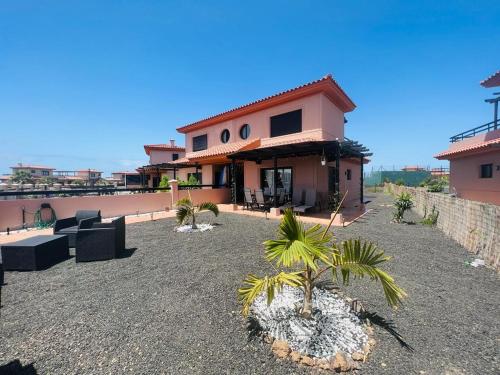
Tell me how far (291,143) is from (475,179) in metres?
12.8

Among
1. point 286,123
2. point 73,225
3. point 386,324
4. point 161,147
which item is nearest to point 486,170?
point 286,123

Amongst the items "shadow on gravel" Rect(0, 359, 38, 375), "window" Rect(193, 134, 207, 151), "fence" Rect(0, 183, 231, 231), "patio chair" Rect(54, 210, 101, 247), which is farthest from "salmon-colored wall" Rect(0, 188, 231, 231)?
"shadow on gravel" Rect(0, 359, 38, 375)

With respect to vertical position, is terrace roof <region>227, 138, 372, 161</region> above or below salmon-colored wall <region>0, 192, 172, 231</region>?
above

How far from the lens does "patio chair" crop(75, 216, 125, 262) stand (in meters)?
5.03

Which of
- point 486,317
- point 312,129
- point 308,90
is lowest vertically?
point 486,317

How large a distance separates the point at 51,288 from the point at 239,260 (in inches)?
137

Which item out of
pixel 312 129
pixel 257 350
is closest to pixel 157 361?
pixel 257 350

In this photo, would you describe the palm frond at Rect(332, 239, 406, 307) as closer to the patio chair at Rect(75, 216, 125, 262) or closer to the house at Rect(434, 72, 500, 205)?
the patio chair at Rect(75, 216, 125, 262)

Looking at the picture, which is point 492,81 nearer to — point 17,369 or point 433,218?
point 433,218

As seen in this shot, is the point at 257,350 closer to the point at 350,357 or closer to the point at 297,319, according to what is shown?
the point at 297,319

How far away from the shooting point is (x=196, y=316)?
2.98 m

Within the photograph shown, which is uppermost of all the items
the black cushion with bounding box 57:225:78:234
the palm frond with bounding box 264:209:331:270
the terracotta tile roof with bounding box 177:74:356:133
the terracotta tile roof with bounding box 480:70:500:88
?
the terracotta tile roof with bounding box 480:70:500:88

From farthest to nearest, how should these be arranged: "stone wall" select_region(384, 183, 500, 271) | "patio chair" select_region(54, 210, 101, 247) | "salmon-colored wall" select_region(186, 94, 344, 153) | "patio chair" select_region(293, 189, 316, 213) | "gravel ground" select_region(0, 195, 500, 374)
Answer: "patio chair" select_region(293, 189, 316, 213)
"salmon-colored wall" select_region(186, 94, 344, 153)
"patio chair" select_region(54, 210, 101, 247)
"stone wall" select_region(384, 183, 500, 271)
"gravel ground" select_region(0, 195, 500, 374)

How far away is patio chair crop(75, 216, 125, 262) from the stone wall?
8405 millimetres
